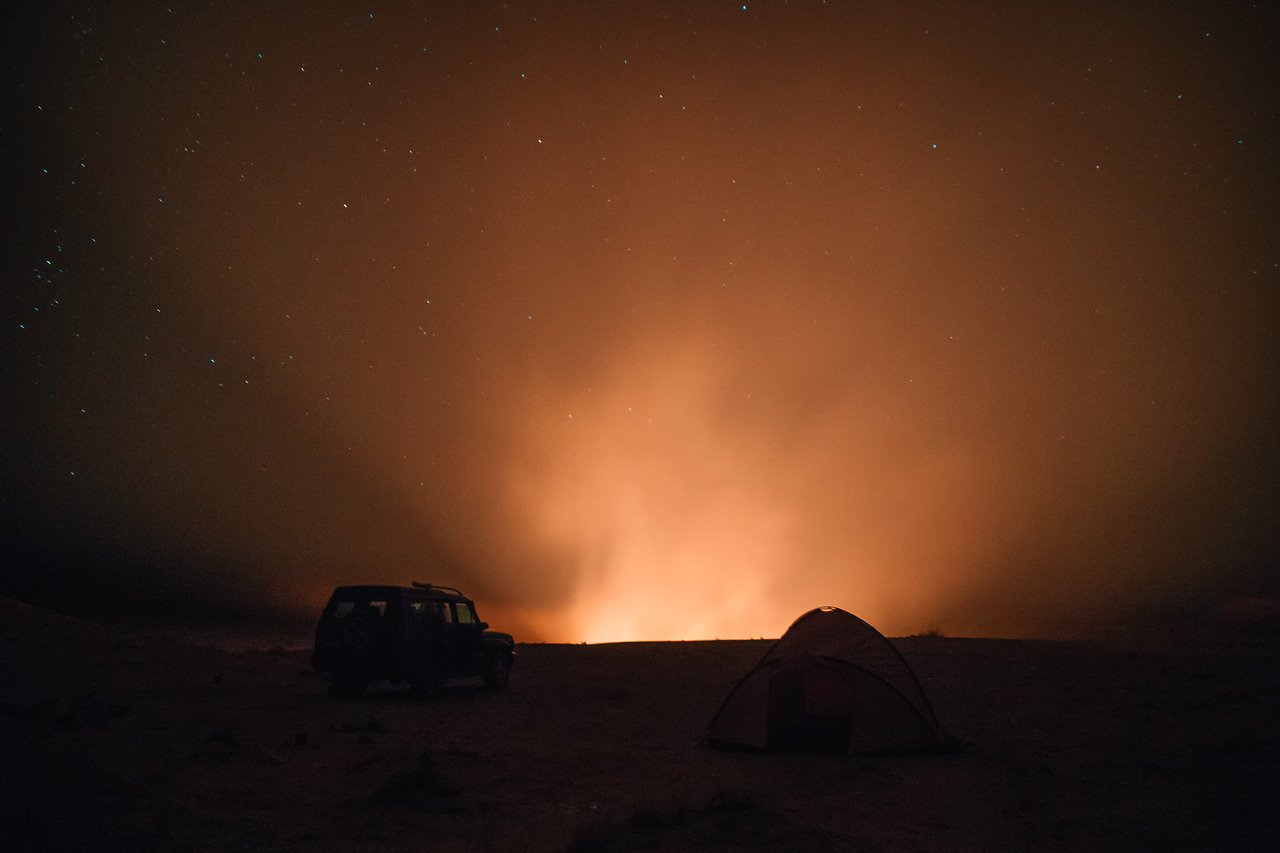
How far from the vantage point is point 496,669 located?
727 inches

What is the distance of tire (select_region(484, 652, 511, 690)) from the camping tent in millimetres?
8189

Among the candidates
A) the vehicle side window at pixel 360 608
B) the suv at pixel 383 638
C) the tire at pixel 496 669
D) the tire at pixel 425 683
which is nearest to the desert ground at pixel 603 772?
the tire at pixel 425 683

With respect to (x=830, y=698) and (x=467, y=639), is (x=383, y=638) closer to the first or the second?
(x=467, y=639)

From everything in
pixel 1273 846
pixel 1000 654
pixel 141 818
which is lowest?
pixel 141 818

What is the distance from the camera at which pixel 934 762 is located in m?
10.3

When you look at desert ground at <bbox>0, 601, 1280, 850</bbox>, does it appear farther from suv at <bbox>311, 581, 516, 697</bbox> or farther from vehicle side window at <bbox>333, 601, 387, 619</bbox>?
vehicle side window at <bbox>333, 601, 387, 619</bbox>

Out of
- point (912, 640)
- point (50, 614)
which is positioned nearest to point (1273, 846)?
point (912, 640)

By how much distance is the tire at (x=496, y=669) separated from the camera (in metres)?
18.2

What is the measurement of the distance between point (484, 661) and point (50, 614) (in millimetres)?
15721

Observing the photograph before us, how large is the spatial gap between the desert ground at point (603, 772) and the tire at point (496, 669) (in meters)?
1.07

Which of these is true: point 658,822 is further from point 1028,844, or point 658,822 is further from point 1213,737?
point 1213,737

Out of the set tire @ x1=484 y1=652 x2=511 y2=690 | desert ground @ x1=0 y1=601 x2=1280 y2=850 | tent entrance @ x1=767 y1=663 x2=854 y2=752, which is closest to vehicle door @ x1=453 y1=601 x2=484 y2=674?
tire @ x1=484 y1=652 x2=511 y2=690

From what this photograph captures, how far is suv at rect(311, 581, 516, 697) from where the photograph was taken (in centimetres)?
1544

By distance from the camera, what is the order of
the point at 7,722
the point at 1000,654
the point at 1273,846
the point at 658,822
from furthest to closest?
the point at 1000,654 → the point at 7,722 → the point at 658,822 → the point at 1273,846
